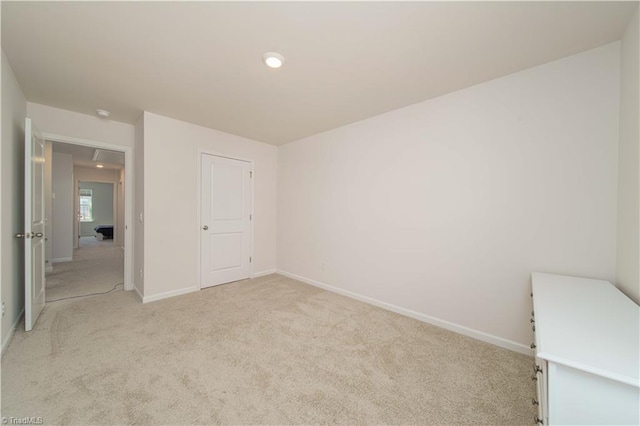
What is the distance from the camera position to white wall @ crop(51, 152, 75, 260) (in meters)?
5.50

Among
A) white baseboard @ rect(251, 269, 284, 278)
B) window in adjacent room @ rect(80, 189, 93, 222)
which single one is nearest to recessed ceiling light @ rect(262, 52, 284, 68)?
white baseboard @ rect(251, 269, 284, 278)

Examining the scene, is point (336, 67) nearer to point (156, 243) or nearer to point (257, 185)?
point (257, 185)

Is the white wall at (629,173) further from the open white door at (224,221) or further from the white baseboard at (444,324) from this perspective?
the open white door at (224,221)

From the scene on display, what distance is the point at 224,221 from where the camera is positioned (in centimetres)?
396

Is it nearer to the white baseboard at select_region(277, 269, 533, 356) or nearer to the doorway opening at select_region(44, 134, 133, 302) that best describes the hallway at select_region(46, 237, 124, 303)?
the doorway opening at select_region(44, 134, 133, 302)

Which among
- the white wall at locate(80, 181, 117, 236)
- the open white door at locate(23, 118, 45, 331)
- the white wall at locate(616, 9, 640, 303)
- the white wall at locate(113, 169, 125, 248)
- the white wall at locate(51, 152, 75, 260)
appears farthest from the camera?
the white wall at locate(80, 181, 117, 236)

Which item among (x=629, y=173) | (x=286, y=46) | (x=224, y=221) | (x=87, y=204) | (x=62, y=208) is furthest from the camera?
(x=87, y=204)

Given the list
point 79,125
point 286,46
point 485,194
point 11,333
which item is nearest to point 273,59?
point 286,46

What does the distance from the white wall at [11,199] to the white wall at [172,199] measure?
1.06 m

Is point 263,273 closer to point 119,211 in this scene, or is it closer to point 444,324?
point 444,324

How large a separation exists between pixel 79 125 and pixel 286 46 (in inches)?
126

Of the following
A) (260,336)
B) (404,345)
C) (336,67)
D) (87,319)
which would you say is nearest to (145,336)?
(87,319)

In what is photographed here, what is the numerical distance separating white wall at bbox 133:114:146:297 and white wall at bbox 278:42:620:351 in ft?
8.56

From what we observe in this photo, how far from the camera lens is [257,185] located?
4395 millimetres
